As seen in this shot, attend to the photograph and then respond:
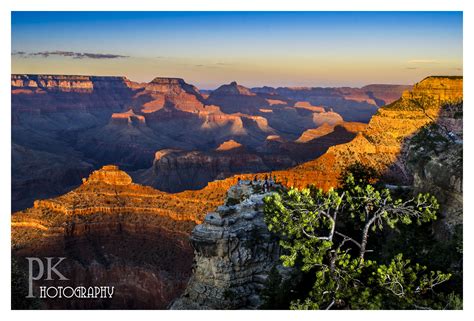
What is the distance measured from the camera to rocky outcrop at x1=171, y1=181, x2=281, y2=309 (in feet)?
62.0

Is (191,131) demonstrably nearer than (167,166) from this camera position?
No

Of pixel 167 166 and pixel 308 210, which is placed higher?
pixel 308 210

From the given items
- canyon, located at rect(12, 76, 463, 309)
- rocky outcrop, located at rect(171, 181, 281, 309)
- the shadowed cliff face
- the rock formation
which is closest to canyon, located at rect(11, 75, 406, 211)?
canyon, located at rect(12, 76, 463, 309)

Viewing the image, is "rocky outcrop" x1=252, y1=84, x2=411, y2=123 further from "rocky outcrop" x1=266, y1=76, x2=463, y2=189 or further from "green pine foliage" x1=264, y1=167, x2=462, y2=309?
"green pine foliage" x1=264, y1=167, x2=462, y2=309

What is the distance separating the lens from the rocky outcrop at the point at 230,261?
1889 centimetres

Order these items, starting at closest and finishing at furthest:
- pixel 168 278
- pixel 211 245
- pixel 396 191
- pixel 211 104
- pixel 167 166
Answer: pixel 211 245 → pixel 396 191 → pixel 168 278 → pixel 167 166 → pixel 211 104

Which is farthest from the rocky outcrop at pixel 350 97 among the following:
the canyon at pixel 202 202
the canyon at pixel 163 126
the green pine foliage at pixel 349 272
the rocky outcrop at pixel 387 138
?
the green pine foliage at pixel 349 272

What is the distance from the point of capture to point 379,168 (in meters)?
39.2

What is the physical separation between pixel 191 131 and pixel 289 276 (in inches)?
4693

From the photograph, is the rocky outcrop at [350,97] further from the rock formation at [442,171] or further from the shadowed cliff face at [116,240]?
the rock formation at [442,171]

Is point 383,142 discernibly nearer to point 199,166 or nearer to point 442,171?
point 442,171

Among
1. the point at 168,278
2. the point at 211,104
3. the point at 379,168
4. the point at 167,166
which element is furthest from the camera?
the point at 211,104
